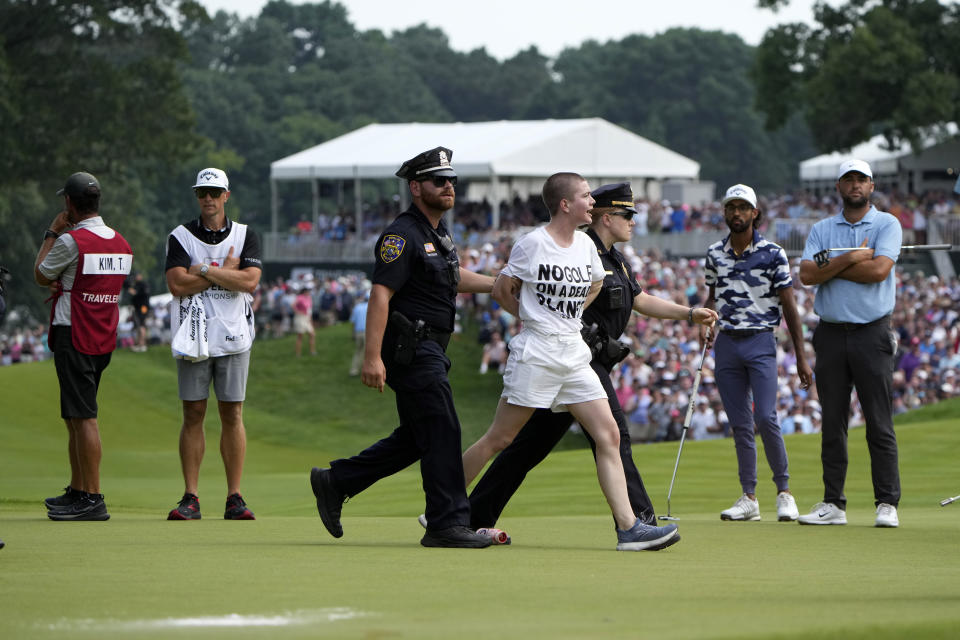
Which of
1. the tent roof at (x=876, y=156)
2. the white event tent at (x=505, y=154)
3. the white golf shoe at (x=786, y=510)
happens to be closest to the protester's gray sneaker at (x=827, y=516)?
the white golf shoe at (x=786, y=510)

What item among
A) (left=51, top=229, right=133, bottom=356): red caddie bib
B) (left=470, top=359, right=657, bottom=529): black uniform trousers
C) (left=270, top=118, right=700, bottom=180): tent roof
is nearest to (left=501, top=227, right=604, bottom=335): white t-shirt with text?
(left=470, top=359, right=657, bottom=529): black uniform trousers

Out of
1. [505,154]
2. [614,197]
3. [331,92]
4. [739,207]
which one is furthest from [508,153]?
[331,92]

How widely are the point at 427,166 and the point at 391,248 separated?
0.47m

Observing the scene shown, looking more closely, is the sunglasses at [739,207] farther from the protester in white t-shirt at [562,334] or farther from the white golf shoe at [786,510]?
the protester in white t-shirt at [562,334]

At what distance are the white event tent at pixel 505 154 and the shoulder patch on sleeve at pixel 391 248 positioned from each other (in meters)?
37.3

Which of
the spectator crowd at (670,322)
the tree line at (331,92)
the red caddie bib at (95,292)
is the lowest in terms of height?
the spectator crowd at (670,322)

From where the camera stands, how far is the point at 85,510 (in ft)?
A: 29.6

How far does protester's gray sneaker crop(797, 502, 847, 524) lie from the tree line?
27.8 metres

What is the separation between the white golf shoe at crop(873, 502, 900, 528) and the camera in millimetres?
8875

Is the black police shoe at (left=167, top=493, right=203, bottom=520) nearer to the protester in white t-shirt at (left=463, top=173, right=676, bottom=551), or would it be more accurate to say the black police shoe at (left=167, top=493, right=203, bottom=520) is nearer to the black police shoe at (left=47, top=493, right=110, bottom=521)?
the black police shoe at (left=47, top=493, right=110, bottom=521)

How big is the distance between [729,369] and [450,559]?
376cm

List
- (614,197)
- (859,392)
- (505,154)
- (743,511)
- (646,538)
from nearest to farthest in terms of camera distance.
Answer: (646,538) → (614,197) → (859,392) → (743,511) → (505,154)

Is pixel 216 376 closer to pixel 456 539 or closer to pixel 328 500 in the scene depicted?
pixel 328 500

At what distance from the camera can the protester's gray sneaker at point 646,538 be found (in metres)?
7.15
